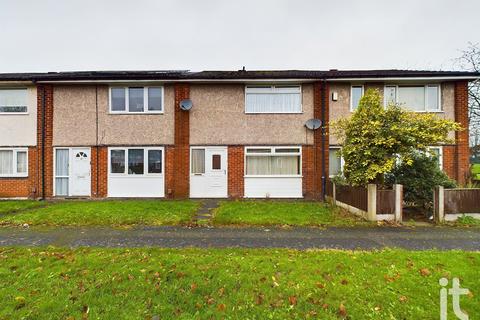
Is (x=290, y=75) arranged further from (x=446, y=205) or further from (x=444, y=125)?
(x=446, y=205)

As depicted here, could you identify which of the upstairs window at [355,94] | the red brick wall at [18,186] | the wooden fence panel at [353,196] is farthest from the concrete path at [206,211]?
the red brick wall at [18,186]

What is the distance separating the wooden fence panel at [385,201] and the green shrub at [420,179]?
0.91m

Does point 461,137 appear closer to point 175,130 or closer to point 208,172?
point 208,172

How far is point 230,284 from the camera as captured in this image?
353 cm

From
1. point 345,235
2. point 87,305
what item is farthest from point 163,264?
point 345,235

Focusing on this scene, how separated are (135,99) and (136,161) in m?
2.76

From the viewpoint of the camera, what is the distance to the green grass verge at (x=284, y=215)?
7219 millimetres

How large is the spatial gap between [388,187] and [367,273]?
207 inches

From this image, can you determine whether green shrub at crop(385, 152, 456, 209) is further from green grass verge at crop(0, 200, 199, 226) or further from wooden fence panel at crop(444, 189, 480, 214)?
green grass verge at crop(0, 200, 199, 226)

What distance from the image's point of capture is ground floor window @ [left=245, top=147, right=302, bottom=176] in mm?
11336

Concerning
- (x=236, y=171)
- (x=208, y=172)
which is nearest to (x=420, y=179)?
(x=236, y=171)

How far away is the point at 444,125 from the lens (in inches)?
294

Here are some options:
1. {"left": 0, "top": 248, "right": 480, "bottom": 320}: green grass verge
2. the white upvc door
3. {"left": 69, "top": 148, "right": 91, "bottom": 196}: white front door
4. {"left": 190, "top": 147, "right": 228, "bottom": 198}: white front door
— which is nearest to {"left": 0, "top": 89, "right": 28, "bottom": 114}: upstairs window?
the white upvc door

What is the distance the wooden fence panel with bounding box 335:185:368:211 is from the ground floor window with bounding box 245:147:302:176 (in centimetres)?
221
